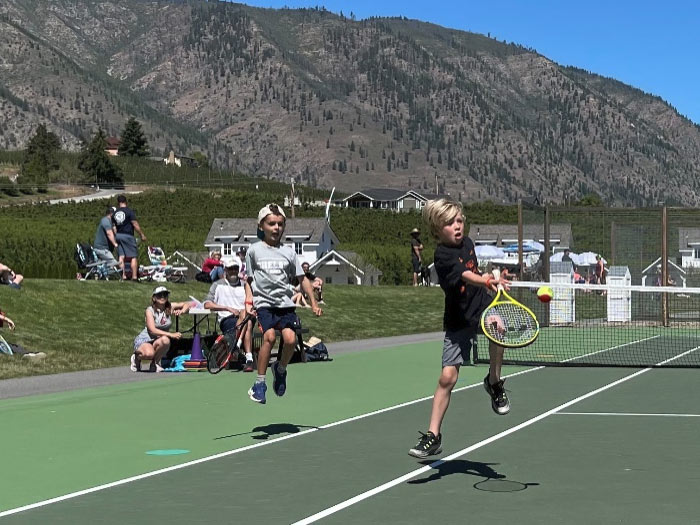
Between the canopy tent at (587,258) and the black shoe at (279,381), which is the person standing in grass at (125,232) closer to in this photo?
the canopy tent at (587,258)

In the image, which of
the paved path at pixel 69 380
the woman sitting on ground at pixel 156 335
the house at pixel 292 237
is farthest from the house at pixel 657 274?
the house at pixel 292 237

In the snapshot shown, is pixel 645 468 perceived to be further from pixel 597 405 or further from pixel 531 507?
pixel 597 405

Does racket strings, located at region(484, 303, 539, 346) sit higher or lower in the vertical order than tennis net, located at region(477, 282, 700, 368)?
higher

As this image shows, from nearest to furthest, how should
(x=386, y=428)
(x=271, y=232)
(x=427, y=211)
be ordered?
(x=427, y=211) < (x=271, y=232) < (x=386, y=428)

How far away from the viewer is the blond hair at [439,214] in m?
9.29

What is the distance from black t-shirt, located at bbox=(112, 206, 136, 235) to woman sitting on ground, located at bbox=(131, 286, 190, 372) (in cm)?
821

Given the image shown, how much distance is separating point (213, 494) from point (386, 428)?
3939 millimetres

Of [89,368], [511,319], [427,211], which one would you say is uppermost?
[427,211]

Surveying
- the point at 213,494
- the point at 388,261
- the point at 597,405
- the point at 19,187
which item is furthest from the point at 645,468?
the point at 19,187

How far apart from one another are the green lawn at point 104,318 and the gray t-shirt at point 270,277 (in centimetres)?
739

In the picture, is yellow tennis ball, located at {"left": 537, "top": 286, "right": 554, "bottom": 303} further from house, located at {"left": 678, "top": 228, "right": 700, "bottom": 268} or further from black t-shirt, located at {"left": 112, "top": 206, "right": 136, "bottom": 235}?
house, located at {"left": 678, "top": 228, "right": 700, "bottom": 268}

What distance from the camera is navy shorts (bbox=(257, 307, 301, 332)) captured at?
11695 millimetres

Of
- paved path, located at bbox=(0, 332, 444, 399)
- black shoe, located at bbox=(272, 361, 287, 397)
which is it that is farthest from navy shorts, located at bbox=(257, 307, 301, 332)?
paved path, located at bbox=(0, 332, 444, 399)

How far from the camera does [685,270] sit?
108ft
